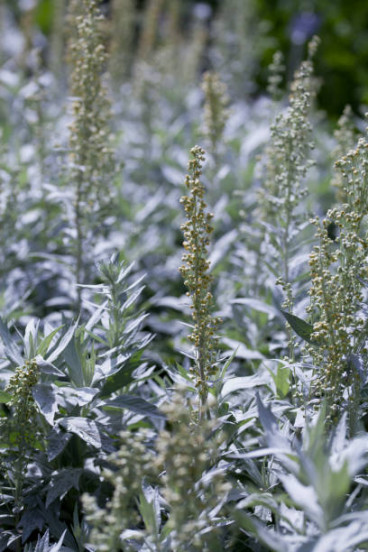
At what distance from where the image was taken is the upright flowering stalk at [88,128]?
3096 millimetres

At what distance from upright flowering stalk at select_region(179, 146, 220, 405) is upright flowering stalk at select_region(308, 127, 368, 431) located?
334 mm

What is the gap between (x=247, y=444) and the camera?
8.34 ft

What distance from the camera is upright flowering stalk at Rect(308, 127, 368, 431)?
2053mm

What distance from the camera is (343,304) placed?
2.16 metres

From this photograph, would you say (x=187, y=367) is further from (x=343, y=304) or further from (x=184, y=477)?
(x=184, y=477)

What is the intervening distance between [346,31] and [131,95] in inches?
184

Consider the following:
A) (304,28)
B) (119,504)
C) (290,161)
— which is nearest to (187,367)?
(290,161)

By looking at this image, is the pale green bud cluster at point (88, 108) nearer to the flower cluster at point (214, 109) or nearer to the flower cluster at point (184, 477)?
the flower cluster at point (214, 109)

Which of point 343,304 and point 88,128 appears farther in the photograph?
point 88,128

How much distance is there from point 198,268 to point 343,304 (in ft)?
1.61

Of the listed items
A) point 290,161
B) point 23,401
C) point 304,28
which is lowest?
point 23,401

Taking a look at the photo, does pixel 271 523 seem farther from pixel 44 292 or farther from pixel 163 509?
pixel 44 292

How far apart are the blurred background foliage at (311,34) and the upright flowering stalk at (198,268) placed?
5.59 metres

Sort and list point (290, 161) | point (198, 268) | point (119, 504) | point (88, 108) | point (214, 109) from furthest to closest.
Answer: point (214, 109) → point (88, 108) → point (290, 161) → point (198, 268) → point (119, 504)
